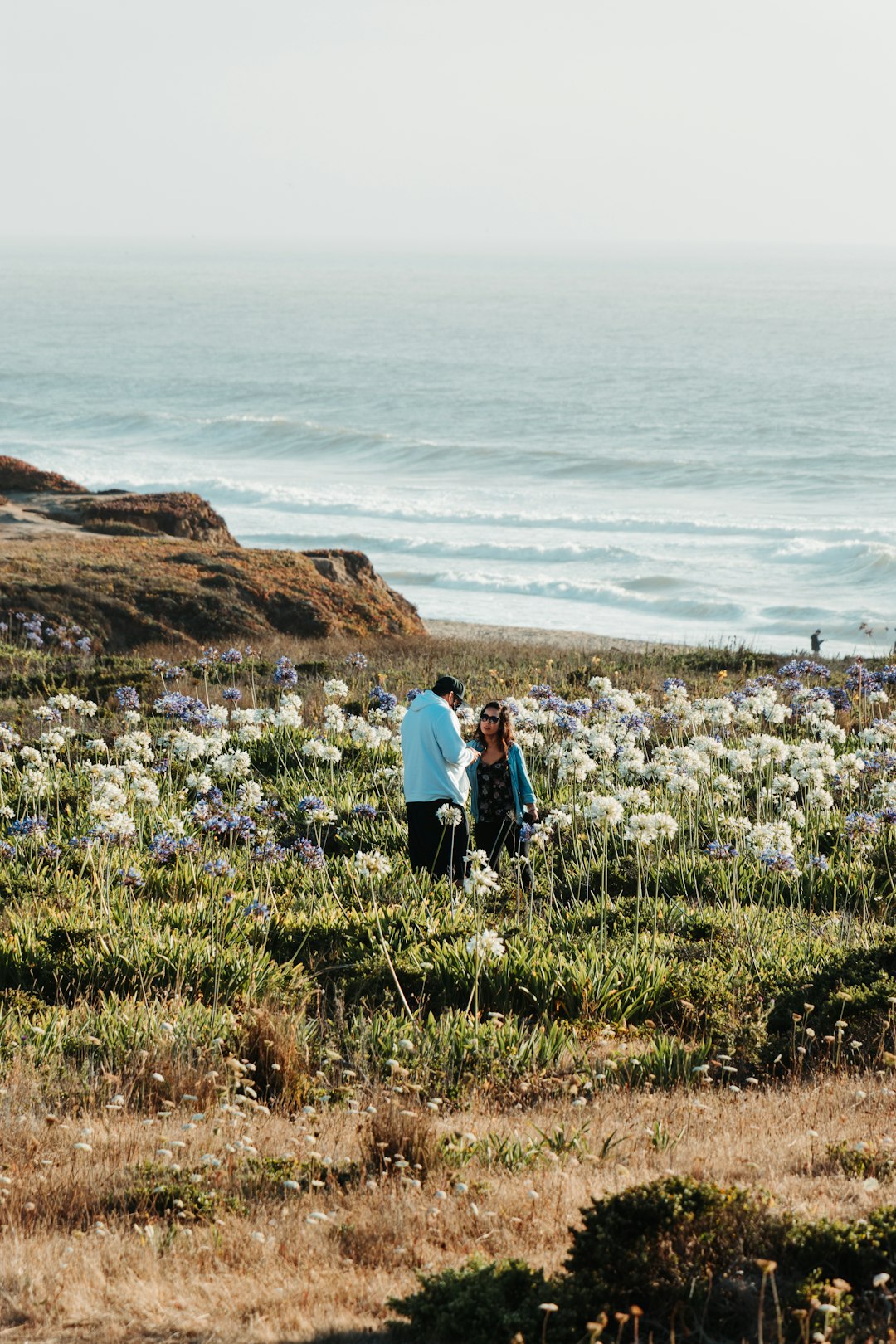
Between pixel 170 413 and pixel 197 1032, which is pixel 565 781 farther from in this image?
pixel 170 413

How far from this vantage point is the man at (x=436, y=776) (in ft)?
27.3

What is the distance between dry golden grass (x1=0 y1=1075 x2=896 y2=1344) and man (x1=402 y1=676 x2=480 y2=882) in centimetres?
311

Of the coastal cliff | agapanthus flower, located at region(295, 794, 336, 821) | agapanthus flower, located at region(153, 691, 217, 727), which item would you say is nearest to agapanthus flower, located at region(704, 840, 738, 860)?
agapanthus flower, located at region(295, 794, 336, 821)

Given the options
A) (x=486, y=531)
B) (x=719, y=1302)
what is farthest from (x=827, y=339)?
(x=719, y=1302)

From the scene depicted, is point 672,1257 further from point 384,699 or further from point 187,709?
point 384,699

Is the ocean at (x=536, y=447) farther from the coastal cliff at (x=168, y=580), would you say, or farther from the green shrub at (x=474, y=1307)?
the green shrub at (x=474, y=1307)

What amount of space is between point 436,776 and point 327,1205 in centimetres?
401

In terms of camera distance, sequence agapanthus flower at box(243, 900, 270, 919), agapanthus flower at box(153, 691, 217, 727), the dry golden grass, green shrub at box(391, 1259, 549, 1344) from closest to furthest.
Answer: green shrub at box(391, 1259, 549, 1344)
the dry golden grass
agapanthus flower at box(243, 900, 270, 919)
agapanthus flower at box(153, 691, 217, 727)

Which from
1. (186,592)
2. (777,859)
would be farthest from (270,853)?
(186,592)

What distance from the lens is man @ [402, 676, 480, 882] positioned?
27.3 ft

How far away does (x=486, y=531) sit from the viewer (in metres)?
49.0

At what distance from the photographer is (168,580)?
20969 millimetres

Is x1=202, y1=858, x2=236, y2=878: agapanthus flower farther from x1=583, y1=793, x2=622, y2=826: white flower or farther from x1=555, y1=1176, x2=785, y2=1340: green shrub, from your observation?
x1=555, y1=1176, x2=785, y2=1340: green shrub

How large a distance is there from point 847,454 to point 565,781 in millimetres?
53926
